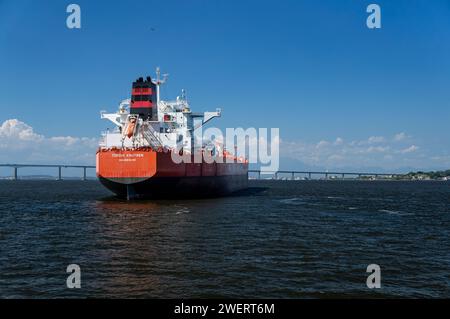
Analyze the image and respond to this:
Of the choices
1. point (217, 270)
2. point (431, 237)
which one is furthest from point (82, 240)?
point (431, 237)

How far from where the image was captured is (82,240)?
19.2 m

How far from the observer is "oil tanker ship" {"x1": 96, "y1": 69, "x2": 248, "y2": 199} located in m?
33.5

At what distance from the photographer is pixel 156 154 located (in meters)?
33.0

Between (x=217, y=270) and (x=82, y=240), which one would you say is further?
(x=82, y=240)

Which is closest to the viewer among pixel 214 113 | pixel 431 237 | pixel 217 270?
pixel 217 270

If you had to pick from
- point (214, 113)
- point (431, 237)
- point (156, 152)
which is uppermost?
point (214, 113)

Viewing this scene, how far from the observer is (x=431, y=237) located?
848 inches

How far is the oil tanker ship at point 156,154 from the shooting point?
33.5 meters

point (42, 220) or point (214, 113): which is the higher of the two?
point (214, 113)
